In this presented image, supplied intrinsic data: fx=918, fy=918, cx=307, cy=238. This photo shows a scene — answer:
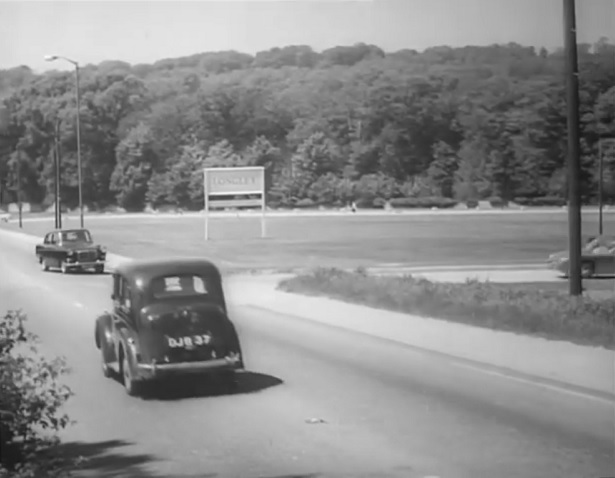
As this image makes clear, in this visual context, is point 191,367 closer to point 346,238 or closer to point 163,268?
point 163,268

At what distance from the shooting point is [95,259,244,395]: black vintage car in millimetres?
5230

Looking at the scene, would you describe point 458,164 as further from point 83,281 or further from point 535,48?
point 83,281

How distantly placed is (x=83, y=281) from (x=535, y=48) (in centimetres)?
337

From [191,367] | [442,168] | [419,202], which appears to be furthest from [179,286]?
[442,168]

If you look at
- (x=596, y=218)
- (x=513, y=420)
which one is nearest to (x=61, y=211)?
(x=513, y=420)

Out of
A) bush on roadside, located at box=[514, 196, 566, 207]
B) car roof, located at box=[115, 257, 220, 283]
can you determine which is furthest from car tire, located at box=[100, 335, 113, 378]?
bush on roadside, located at box=[514, 196, 566, 207]

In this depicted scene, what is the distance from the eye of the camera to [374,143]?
6.16 meters

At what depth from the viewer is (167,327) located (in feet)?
17.4

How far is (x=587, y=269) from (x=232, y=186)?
2539 mm

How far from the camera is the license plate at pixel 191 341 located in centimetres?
527

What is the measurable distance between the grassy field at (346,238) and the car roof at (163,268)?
103 millimetres

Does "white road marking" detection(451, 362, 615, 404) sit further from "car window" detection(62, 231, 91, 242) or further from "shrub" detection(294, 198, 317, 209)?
"car window" detection(62, 231, 91, 242)

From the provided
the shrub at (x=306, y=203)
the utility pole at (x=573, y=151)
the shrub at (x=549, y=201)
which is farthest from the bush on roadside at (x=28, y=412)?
the utility pole at (x=573, y=151)

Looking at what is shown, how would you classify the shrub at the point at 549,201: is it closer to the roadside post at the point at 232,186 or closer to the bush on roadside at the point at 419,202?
the bush on roadside at the point at 419,202
